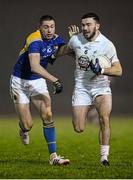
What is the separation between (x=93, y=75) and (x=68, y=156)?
8.02ft

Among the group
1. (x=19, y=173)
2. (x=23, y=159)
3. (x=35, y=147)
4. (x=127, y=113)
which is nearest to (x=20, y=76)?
(x=23, y=159)

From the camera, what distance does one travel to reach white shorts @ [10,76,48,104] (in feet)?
39.0

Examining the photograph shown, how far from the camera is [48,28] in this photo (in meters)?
11.5

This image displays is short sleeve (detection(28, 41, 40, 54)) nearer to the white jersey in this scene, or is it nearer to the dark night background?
the white jersey

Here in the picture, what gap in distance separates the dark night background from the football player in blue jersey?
18.8 m

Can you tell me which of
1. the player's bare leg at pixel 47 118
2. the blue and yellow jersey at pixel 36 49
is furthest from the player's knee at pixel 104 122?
the blue and yellow jersey at pixel 36 49

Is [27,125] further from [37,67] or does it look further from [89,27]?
[89,27]

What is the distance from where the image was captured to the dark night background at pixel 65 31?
104 ft

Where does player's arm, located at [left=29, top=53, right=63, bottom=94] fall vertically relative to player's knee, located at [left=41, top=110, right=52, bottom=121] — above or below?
above

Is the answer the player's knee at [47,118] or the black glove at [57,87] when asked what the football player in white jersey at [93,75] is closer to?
the player's knee at [47,118]

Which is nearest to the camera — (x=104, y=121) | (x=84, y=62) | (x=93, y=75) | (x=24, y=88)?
(x=104, y=121)

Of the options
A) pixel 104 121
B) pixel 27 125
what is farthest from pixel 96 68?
pixel 27 125

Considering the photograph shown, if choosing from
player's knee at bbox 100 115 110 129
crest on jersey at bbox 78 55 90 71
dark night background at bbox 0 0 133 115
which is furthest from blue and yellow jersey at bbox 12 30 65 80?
dark night background at bbox 0 0 133 115

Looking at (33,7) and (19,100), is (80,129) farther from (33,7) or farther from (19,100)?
(33,7)
